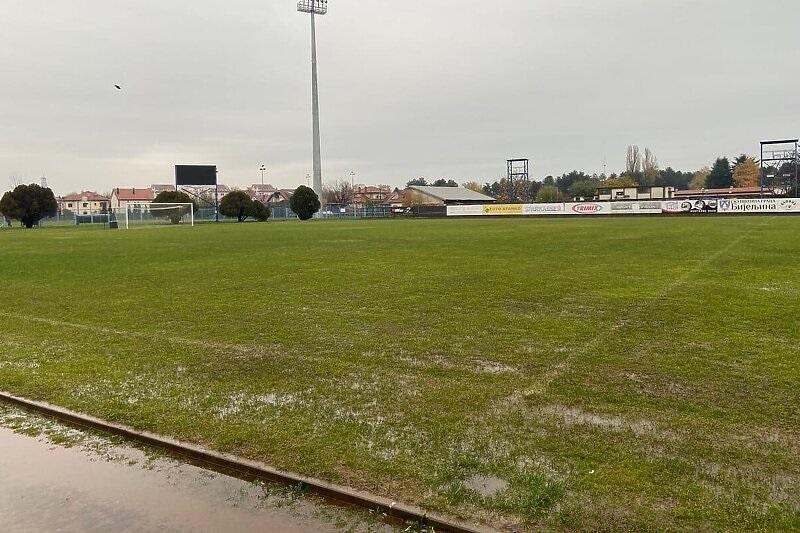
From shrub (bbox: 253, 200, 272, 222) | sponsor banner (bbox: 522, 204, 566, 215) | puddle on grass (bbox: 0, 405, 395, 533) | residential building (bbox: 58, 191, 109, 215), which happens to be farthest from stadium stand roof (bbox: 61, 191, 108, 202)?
puddle on grass (bbox: 0, 405, 395, 533)

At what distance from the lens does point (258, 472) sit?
178 inches

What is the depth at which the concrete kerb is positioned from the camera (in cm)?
381

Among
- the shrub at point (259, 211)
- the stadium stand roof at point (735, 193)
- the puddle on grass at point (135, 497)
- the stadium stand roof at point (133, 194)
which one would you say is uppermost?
the stadium stand roof at point (133, 194)

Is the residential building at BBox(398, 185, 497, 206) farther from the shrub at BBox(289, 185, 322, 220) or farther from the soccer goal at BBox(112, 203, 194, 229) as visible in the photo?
the soccer goal at BBox(112, 203, 194, 229)

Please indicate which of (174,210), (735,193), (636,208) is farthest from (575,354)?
(735,193)

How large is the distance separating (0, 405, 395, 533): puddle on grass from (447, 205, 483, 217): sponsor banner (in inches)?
2851

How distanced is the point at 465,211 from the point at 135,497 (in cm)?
7394

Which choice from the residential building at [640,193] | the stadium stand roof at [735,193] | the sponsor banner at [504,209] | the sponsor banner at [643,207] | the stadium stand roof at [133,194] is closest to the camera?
the sponsor banner at [643,207]

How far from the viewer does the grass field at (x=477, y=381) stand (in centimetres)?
418

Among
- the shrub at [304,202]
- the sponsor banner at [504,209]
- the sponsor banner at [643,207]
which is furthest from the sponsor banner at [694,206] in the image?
the shrub at [304,202]

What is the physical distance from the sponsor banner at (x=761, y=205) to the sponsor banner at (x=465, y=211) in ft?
89.1

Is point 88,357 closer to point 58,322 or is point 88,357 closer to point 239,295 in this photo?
point 58,322

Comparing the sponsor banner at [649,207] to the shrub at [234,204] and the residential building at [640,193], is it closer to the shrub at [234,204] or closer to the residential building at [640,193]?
the residential building at [640,193]

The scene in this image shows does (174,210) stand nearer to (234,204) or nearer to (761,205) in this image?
(234,204)
